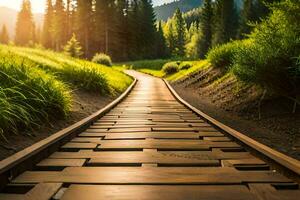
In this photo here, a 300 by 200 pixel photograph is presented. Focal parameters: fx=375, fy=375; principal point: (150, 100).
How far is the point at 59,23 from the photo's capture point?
262 feet

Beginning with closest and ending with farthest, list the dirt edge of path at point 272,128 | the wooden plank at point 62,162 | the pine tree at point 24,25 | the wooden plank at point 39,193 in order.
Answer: the wooden plank at point 39,193 < the wooden plank at point 62,162 < the dirt edge of path at point 272,128 < the pine tree at point 24,25

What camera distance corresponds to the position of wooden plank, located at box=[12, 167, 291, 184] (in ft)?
12.0

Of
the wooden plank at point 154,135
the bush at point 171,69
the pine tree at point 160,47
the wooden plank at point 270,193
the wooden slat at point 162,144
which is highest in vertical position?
the pine tree at point 160,47

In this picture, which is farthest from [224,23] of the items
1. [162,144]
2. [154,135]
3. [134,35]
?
[162,144]

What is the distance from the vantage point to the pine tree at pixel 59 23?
3132 inches

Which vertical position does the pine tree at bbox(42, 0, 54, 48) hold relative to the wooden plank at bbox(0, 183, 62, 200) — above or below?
above

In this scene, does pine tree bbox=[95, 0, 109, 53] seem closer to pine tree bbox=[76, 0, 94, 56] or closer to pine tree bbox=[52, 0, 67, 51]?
pine tree bbox=[76, 0, 94, 56]

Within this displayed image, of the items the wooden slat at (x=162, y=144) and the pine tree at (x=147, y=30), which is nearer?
the wooden slat at (x=162, y=144)

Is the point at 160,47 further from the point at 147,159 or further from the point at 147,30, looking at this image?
the point at 147,159

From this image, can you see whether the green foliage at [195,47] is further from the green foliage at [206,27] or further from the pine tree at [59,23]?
the pine tree at [59,23]

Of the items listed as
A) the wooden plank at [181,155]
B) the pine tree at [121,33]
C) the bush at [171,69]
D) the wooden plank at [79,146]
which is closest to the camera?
the wooden plank at [181,155]

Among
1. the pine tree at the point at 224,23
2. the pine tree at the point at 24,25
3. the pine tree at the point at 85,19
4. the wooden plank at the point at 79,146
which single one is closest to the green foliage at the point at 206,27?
the pine tree at the point at 224,23

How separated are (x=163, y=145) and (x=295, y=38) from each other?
19.7 feet

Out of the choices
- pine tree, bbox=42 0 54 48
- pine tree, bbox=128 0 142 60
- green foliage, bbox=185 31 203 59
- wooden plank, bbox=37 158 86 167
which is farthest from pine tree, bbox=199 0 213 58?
wooden plank, bbox=37 158 86 167
